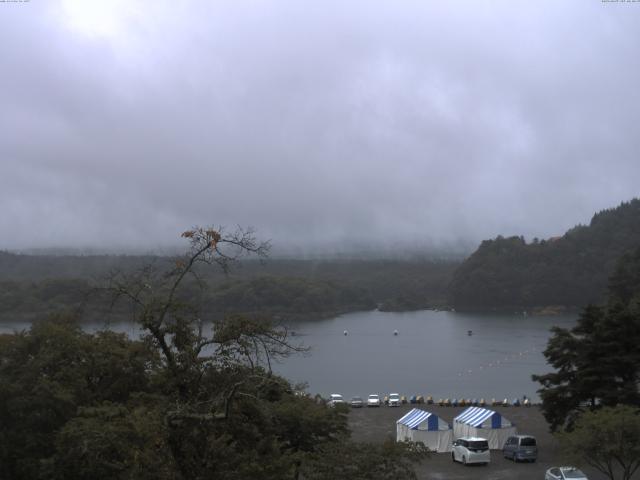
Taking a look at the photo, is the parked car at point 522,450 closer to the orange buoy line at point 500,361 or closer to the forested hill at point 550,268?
the orange buoy line at point 500,361

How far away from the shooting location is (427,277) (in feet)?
346

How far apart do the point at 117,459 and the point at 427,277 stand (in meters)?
101

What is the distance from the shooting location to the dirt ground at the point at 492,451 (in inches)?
576

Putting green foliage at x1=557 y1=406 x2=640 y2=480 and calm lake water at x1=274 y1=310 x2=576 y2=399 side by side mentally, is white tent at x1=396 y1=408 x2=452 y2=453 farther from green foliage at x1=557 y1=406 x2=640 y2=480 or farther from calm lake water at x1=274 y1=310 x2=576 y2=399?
calm lake water at x1=274 y1=310 x2=576 y2=399

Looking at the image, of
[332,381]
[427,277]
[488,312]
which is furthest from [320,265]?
[332,381]

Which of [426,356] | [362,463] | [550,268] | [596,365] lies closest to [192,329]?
[362,463]

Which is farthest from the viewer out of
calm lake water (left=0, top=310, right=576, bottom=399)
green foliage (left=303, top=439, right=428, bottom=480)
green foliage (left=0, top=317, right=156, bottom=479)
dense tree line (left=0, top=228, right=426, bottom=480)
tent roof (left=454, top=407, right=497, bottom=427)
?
calm lake water (left=0, top=310, right=576, bottom=399)

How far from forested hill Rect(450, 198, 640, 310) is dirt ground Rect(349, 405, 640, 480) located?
194ft

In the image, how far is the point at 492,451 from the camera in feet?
56.6

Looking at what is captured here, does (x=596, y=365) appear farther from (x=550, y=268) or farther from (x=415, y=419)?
(x=550, y=268)

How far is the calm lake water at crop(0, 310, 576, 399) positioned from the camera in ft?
130

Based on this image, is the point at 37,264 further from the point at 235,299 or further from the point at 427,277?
the point at 427,277

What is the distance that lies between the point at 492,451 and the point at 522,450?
1606mm

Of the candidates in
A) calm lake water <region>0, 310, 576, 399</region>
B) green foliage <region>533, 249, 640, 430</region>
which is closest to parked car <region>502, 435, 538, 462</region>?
green foliage <region>533, 249, 640, 430</region>
